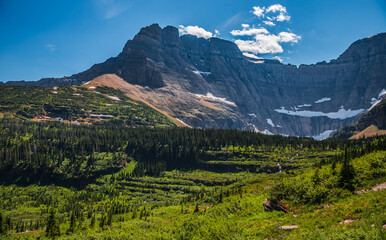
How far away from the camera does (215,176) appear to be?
505ft

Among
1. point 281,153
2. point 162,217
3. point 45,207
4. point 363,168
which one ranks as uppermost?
point 363,168

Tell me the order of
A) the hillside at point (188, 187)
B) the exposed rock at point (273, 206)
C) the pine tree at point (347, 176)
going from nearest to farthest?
the hillside at point (188, 187) < the pine tree at point (347, 176) < the exposed rock at point (273, 206)

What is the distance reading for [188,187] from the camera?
137625mm

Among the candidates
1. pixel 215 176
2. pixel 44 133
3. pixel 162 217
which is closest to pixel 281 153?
pixel 215 176

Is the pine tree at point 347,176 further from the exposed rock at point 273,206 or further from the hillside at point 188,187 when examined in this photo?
the exposed rock at point 273,206

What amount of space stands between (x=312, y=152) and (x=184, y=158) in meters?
85.7

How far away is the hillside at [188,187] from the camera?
32781 mm

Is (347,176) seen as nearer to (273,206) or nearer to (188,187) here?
(273,206)

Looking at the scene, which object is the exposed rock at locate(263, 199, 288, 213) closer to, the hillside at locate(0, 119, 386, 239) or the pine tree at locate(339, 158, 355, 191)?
the hillside at locate(0, 119, 386, 239)

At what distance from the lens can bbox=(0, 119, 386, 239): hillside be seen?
3278 centimetres

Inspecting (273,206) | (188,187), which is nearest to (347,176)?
(273,206)

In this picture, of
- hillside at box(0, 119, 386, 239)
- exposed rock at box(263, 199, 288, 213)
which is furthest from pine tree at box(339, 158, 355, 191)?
exposed rock at box(263, 199, 288, 213)

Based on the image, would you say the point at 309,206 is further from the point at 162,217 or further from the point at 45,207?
the point at 45,207

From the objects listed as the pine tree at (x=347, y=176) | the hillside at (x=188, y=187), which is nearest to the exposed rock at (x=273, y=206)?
the hillside at (x=188, y=187)
